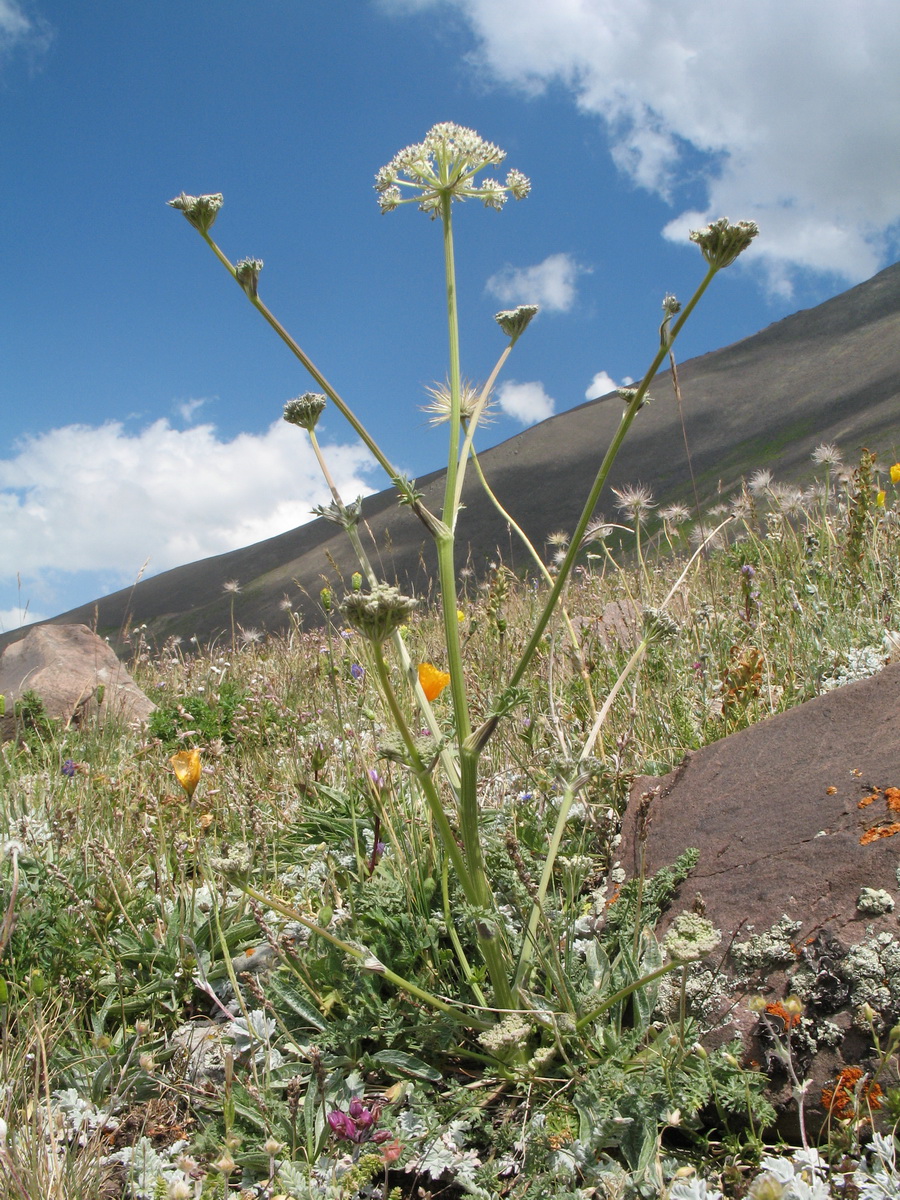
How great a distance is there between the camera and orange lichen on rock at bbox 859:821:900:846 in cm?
182

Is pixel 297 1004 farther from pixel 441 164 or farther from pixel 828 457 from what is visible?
pixel 828 457

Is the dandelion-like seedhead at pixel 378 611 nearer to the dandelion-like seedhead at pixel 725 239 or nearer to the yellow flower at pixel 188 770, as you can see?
the dandelion-like seedhead at pixel 725 239

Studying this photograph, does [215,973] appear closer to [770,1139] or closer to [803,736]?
[770,1139]

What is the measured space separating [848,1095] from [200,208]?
233cm

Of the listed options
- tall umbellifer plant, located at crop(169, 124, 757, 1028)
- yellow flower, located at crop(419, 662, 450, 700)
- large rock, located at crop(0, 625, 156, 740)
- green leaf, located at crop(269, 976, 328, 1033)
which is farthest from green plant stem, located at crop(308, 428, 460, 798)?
large rock, located at crop(0, 625, 156, 740)

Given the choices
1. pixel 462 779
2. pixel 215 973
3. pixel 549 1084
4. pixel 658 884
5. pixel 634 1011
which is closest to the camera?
pixel 462 779

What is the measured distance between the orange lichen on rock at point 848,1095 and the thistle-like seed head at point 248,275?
200 centimetres

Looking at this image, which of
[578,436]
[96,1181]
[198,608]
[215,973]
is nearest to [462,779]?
[96,1181]

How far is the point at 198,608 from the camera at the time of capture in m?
51.8

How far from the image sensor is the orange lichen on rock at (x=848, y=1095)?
4.91 ft

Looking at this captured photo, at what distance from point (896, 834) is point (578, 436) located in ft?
199

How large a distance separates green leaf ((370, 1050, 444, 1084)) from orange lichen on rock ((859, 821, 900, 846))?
3.78 ft

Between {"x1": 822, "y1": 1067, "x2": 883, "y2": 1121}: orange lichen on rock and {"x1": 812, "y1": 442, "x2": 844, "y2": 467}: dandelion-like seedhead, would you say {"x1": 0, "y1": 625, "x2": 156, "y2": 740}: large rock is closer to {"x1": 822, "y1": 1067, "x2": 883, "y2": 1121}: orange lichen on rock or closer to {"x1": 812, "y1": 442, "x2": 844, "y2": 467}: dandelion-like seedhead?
{"x1": 822, "y1": 1067, "x2": 883, "y2": 1121}: orange lichen on rock

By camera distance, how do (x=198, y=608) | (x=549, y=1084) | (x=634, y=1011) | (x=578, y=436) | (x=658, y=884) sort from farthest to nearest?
(x=578, y=436) < (x=198, y=608) < (x=658, y=884) < (x=634, y=1011) < (x=549, y=1084)
